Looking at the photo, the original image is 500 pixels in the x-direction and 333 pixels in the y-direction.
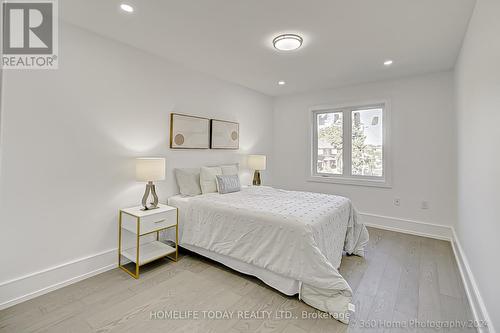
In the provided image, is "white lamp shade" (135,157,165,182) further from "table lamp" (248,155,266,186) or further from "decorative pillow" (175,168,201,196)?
"table lamp" (248,155,266,186)

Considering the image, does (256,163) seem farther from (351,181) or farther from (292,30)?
(292,30)

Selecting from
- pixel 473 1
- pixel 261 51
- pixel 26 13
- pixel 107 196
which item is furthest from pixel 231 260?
pixel 473 1

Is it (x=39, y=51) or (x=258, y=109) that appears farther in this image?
(x=258, y=109)

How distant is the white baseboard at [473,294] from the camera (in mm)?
1578

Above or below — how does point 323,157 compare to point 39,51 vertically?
below

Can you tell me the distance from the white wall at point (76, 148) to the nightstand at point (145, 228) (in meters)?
0.13

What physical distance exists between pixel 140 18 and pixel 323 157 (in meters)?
3.80

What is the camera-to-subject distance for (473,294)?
189 centimetres

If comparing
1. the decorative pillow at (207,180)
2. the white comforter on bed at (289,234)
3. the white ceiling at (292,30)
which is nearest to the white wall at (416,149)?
the white ceiling at (292,30)

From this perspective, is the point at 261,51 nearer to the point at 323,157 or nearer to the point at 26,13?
the point at 26,13

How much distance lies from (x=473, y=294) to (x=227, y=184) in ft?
9.03

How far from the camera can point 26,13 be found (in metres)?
2.04
